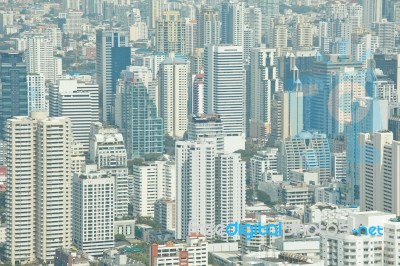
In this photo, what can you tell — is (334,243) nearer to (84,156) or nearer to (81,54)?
(84,156)

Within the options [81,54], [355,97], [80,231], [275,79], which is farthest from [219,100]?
[80,231]

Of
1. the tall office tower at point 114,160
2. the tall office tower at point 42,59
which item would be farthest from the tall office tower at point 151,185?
the tall office tower at point 42,59

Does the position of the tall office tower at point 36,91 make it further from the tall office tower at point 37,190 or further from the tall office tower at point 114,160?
the tall office tower at point 37,190

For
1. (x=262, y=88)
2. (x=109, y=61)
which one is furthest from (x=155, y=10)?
(x=262, y=88)

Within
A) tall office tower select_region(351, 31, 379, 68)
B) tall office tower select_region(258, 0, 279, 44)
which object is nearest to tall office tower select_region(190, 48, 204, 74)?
tall office tower select_region(351, 31, 379, 68)

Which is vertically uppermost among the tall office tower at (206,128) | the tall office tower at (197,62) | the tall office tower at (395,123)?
the tall office tower at (197,62)
